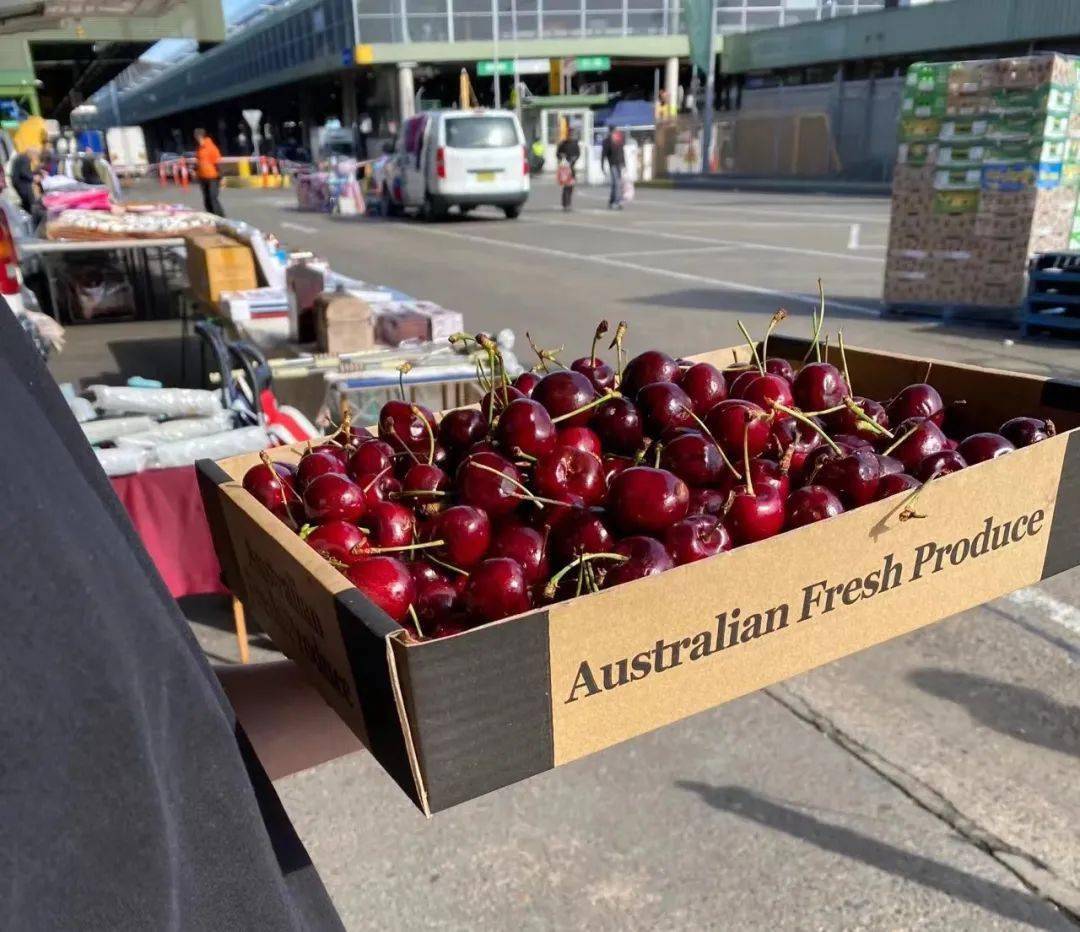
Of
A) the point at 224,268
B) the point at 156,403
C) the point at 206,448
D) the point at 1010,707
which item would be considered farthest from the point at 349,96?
the point at 1010,707

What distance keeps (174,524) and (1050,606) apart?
10.8ft

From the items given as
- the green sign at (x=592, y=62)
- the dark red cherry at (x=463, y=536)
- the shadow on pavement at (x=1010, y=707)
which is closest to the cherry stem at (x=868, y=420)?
the dark red cherry at (x=463, y=536)

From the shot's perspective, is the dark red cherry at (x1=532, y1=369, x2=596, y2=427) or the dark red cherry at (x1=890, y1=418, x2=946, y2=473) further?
the dark red cherry at (x1=532, y1=369, x2=596, y2=427)

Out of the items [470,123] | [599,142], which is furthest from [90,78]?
[599,142]

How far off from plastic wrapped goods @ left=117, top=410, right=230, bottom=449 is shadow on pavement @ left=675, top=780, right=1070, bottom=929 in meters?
2.25

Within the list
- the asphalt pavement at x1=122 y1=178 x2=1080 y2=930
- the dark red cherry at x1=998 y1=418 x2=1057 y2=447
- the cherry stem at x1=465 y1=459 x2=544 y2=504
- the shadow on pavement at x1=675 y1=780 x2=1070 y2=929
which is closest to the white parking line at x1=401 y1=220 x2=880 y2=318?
the asphalt pavement at x1=122 y1=178 x2=1080 y2=930

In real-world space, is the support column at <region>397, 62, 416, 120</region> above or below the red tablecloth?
above

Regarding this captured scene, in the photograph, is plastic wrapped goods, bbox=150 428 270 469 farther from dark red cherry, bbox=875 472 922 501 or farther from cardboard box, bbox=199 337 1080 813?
dark red cherry, bbox=875 472 922 501

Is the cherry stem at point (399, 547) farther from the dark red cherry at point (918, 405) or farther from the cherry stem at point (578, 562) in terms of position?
the dark red cherry at point (918, 405)

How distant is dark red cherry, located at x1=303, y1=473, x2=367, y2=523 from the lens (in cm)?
135

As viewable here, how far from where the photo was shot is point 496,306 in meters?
9.59

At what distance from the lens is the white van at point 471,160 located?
58.6ft

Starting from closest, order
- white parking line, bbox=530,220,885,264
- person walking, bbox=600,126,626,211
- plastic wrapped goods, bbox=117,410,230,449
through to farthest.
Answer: plastic wrapped goods, bbox=117,410,230,449
white parking line, bbox=530,220,885,264
person walking, bbox=600,126,626,211

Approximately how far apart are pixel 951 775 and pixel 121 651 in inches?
104
